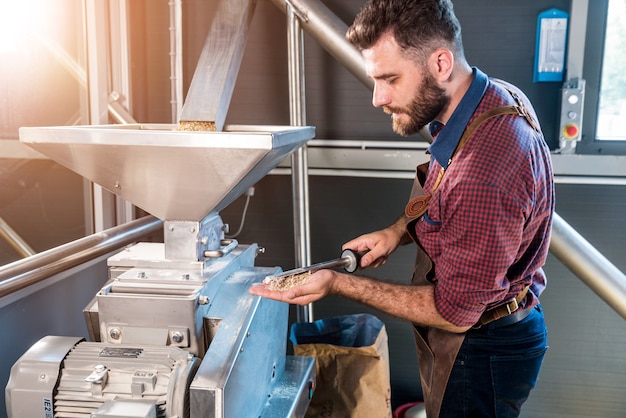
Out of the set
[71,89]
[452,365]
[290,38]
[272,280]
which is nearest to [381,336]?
[452,365]

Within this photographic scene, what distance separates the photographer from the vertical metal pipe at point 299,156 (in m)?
2.21

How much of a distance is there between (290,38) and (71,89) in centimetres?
91

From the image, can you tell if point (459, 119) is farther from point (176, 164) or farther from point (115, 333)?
point (115, 333)

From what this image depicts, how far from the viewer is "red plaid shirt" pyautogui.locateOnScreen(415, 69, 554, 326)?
1176 mm

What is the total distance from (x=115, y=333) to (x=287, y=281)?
0.39m

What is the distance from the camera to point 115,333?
4.23ft

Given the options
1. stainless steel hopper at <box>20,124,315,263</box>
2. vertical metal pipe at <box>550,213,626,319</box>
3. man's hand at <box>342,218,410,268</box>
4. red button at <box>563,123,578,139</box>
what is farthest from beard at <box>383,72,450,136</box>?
red button at <box>563,123,578,139</box>

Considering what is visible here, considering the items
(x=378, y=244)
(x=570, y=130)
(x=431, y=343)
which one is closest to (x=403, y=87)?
(x=378, y=244)

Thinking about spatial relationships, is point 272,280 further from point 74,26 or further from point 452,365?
point 74,26

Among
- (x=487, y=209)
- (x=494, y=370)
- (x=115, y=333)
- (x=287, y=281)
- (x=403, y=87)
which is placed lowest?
(x=494, y=370)

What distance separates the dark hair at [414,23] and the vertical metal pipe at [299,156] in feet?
2.97

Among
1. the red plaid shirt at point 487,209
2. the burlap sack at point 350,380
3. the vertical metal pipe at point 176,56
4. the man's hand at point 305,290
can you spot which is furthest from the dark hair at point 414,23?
the vertical metal pipe at point 176,56

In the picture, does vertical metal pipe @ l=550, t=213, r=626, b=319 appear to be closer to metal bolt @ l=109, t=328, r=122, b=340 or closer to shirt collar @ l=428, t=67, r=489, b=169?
shirt collar @ l=428, t=67, r=489, b=169

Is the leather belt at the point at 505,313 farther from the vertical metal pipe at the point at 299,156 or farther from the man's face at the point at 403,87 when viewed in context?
the vertical metal pipe at the point at 299,156
